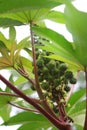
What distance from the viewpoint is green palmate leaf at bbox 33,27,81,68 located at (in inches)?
26.3

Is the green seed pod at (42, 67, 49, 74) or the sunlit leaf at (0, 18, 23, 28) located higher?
the sunlit leaf at (0, 18, 23, 28)

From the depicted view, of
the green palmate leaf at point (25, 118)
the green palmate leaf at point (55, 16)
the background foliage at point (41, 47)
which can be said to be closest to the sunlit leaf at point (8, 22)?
the background foliage at point (41, 47)

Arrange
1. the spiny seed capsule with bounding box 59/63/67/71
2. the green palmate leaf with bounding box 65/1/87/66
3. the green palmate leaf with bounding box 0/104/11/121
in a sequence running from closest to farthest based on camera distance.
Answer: the green palmate leaf with bounding box 65/1/87/66 → the spiny seed capsule with bounding box 59/63/67/71 → the green palmate leaf with bounding box 0/104/11/121

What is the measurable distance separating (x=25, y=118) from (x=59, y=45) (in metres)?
0.27

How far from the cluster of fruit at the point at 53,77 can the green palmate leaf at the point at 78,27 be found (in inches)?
2.6

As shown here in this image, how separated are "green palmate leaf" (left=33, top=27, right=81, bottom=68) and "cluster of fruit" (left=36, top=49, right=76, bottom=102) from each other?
0.03 m

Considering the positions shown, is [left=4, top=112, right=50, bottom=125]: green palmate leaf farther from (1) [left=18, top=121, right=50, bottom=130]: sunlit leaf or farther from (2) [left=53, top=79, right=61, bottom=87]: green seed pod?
(2) [left=53, top=79, right=61, bottom=87]: green seed pod

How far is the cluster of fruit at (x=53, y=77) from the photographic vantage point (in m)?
0.68

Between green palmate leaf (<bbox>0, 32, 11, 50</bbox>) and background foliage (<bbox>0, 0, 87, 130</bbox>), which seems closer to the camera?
background foliage (<bbox>0, 0, 87, 130</bbox>)

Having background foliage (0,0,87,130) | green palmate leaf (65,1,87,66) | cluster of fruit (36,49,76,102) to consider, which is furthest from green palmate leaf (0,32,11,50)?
green palmate leaf (65,1,87,66)

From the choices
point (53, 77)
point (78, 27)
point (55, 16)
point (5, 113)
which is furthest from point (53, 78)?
point (5, 113)

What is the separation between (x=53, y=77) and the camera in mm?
681

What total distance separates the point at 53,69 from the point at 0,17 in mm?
191

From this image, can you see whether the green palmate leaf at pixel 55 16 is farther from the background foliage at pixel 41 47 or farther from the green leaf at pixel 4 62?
the green leaf at pixel 4 62
